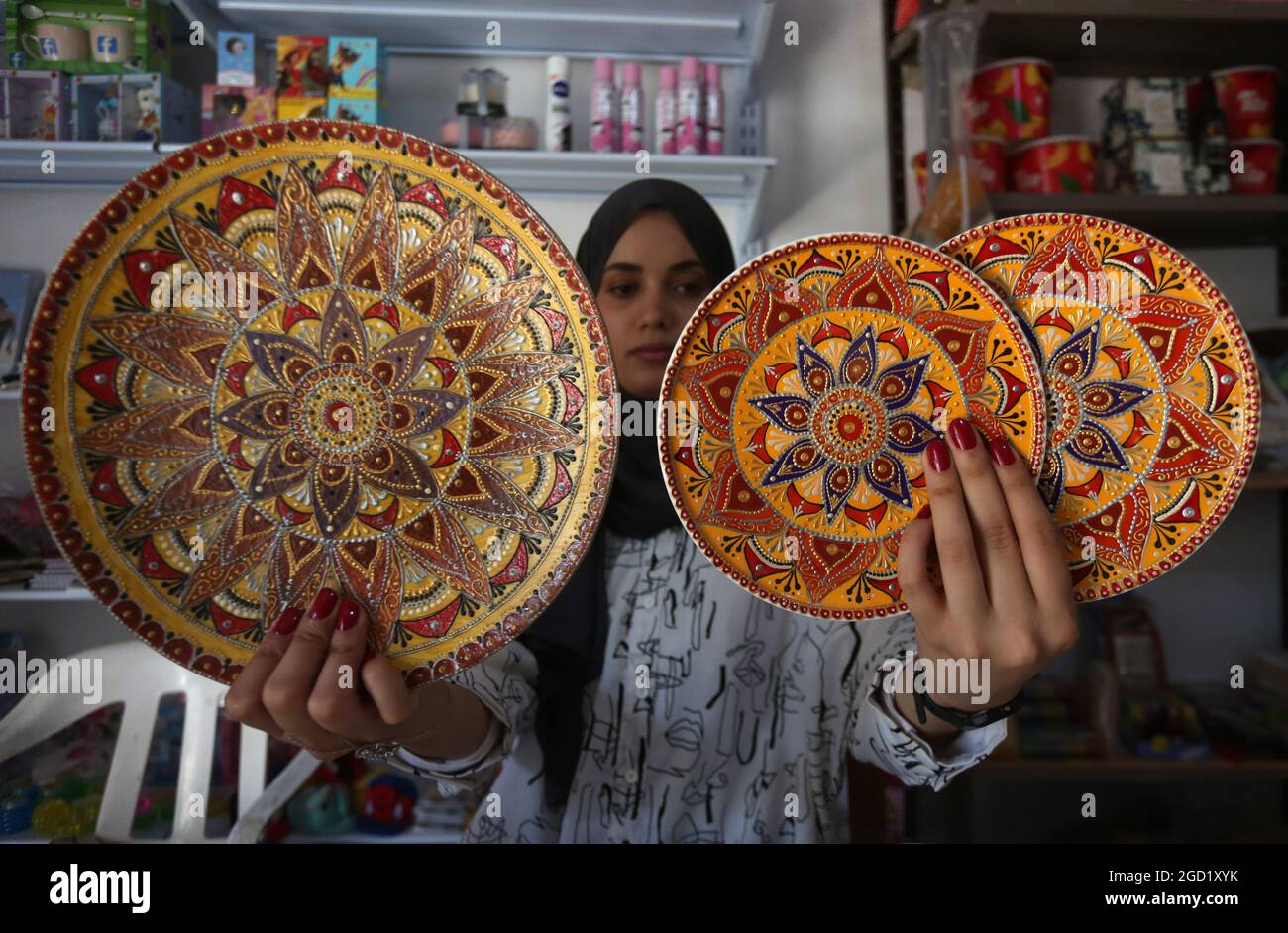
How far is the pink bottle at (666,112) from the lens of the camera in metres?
1.59

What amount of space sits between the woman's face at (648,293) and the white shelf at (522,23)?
823 millimetres

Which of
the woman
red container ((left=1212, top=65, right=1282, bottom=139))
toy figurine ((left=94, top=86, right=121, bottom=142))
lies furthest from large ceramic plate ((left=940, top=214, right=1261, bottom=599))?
toy figurine ((left=94, top=86, right=121, bottom=142))

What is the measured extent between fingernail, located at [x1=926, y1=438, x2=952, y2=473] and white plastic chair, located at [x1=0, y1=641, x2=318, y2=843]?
4.13ft

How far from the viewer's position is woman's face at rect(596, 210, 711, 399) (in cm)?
100

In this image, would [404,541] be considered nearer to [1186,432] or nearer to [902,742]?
[902,742]

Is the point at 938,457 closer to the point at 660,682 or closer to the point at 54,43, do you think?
the point at 660,682

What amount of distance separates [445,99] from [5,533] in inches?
53.8

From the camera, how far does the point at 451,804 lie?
1.63m

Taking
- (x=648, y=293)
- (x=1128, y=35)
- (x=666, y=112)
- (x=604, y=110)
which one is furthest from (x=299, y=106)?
(x=1128, y=35)

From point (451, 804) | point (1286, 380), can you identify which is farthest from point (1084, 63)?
point (451, 804)

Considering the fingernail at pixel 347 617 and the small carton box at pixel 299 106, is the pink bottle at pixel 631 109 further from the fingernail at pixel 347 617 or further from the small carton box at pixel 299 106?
the fingernail at pixel 347 617

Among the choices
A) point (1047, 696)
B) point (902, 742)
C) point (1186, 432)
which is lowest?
point (1047, 696)

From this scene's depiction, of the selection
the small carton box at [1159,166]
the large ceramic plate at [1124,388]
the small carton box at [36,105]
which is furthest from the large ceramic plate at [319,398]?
the small carton box at [1159,166]

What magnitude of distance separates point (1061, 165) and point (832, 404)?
109 cm
